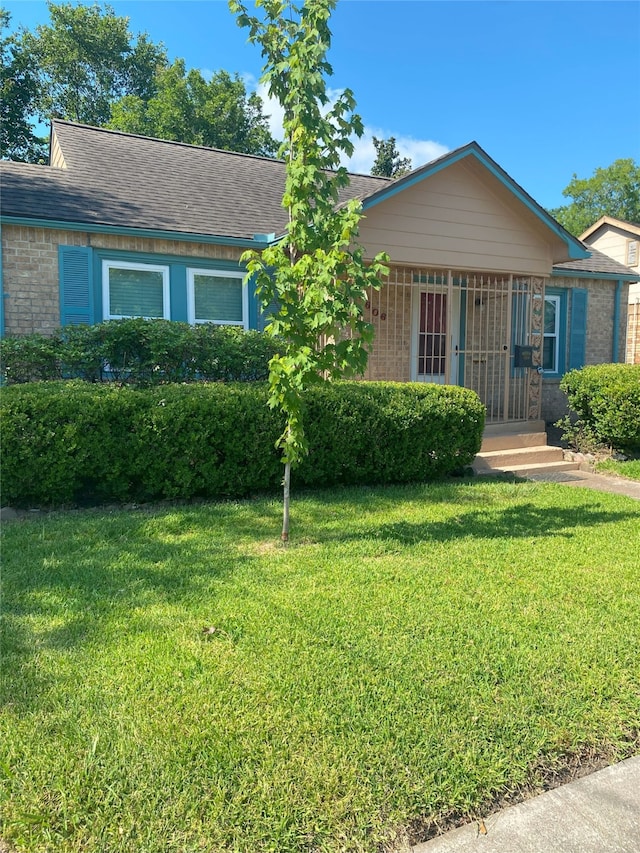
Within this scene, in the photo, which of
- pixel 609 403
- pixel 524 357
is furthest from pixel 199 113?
pixel 609 403

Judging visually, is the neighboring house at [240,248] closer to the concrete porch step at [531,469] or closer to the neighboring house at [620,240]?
the concrete porch step at [531,469]

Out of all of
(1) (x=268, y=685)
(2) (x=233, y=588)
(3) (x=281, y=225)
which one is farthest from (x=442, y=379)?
(1) (x=268, y=685)

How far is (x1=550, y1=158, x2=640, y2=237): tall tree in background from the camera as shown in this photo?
170ft

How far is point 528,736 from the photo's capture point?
8.51ft

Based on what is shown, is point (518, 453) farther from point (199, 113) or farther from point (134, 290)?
point (199, 113)

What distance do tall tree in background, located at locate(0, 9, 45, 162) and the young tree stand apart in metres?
22.7

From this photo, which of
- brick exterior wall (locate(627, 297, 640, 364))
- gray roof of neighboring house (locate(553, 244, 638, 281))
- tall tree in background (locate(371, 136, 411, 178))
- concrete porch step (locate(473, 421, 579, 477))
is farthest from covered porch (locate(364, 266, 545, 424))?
tall tree in background (locate(371, 136, 411, 178))

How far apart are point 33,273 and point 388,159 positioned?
28.5m

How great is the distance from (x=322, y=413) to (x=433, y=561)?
2547mm

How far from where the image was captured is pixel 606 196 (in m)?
52.8

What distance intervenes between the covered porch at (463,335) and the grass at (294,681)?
5.83 meters

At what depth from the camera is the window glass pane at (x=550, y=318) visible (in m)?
12.5

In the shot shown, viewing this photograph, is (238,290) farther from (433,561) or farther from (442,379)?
(433,561)

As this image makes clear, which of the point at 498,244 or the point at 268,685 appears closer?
the point at 268,685
